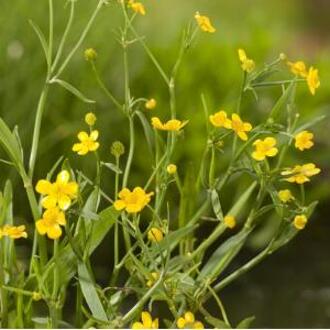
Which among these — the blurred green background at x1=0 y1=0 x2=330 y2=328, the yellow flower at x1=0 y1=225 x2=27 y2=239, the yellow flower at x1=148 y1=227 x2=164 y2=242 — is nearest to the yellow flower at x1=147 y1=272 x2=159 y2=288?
the yellow flower at x1=148 y1=227 x2=164 y2=242

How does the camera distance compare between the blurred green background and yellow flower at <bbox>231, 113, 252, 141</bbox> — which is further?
the blurred green background

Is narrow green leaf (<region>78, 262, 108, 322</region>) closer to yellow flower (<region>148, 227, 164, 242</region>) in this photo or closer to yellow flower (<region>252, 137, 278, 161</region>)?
yellow flower (<region>148, 227, 164, 242</region>)

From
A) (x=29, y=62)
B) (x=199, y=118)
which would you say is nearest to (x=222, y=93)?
(x=199, y=118)

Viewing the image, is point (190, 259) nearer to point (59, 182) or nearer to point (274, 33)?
point (59, 182)

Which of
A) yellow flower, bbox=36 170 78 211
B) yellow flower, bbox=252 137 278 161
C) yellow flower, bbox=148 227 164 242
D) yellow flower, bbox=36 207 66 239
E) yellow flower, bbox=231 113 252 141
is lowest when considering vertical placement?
yellow flower, bbox=148 227 164 242

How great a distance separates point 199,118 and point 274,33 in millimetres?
774

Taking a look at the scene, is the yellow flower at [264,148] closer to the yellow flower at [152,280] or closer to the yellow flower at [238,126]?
the yellow flower at [238,126]

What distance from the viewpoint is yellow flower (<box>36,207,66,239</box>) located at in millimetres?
973

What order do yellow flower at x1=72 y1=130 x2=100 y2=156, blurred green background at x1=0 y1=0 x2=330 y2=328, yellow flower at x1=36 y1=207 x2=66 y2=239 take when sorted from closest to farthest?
yellow flower at x1=36 y1=207 x2=66 y2=239
yellow flower at x1=72 y1=130 x2=100 y2=156
blurred green background at x1=0 y1=0 x2=330 y2=328

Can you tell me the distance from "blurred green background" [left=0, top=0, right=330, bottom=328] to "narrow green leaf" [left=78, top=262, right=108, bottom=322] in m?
1.14

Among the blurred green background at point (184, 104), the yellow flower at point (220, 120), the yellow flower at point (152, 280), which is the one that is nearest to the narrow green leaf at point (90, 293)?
the yellow flower at point (152, 280)

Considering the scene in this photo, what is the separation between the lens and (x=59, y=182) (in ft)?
A: 3.22

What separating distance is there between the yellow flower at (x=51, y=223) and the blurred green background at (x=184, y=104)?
1200 millimetres

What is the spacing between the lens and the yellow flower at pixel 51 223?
3.19ft
